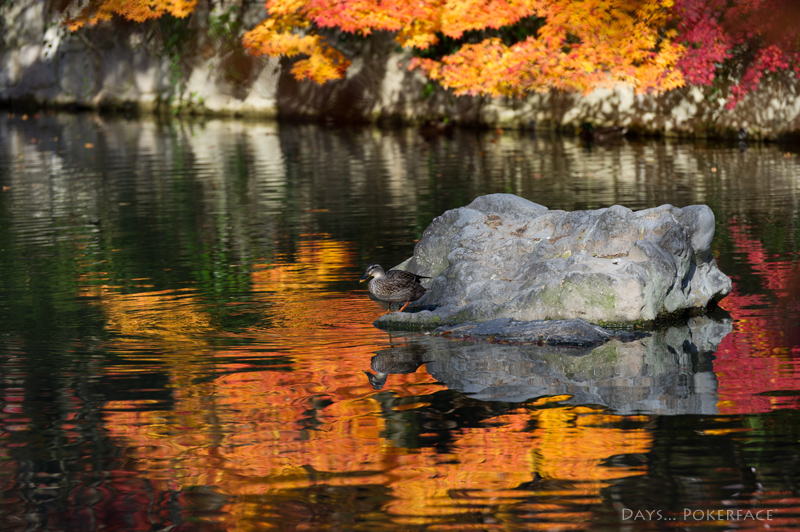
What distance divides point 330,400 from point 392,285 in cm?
231

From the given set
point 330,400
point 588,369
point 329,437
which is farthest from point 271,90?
point 329,437

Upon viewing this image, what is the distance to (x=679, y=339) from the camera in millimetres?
8891

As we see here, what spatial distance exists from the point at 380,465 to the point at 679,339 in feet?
12.2

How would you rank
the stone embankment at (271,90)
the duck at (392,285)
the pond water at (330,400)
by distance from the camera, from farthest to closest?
the stone embankment at (271,90)
the duck at (392,285)
the pond water at (330,400)

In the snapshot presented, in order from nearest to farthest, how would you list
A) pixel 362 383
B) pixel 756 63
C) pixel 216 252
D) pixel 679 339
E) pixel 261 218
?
pixel 362 383 < pixel 679 339 < pixel 216 252 < pixel 261 218 < pixel 756 63

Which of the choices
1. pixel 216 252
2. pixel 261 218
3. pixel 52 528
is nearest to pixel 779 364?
pixel 52 528

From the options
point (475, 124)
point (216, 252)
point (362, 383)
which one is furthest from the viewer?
point (475, 124)

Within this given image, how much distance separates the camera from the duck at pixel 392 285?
948 centimetres

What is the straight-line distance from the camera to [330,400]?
24.0 ft

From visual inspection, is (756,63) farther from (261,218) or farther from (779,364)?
(779,364)

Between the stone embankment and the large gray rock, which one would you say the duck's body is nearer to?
the large gray rock

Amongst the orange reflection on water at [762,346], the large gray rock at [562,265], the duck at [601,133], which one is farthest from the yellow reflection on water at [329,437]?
the duck at [601,133]

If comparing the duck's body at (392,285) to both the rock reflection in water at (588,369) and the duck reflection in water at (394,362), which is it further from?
the duck reflection in water at (394,362)

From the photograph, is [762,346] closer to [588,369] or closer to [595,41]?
[588,369]
